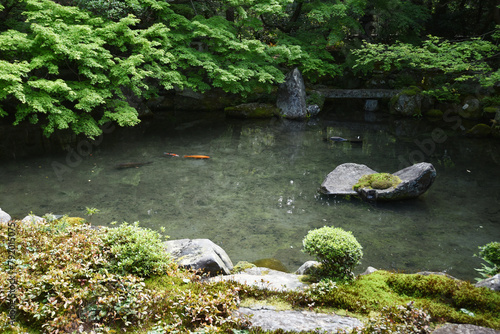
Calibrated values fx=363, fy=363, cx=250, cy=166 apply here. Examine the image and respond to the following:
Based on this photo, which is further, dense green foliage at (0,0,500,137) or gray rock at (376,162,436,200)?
dense green foliage at (0,0,500,137)

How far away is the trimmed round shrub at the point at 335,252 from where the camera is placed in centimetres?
501

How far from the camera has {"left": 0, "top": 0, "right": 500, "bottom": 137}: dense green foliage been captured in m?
11.9

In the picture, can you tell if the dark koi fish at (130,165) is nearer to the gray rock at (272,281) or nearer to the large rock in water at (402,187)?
the large rock in water at (402,187)

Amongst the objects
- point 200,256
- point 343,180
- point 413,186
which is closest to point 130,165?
point 343,180

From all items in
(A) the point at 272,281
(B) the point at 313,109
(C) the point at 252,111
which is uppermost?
(B) the point at 313,109

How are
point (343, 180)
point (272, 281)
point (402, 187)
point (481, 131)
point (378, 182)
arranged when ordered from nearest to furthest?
point (272, 281), point (402, 187), point (378, 182), point (343, 180), point (481, 131)

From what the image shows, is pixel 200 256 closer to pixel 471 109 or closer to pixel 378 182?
pixel 378 182

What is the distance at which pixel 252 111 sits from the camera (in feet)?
67.7

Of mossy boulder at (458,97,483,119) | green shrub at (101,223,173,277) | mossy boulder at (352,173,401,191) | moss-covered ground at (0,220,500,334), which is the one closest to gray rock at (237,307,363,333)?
moss-covered ground at (0,220,500,334)

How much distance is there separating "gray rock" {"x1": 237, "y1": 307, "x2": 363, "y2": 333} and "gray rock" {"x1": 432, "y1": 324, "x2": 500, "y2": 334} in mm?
860

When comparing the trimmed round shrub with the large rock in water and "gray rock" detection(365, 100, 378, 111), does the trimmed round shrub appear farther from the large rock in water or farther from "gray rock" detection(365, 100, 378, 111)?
"gray rock" detection(365, 100, 378, 111)

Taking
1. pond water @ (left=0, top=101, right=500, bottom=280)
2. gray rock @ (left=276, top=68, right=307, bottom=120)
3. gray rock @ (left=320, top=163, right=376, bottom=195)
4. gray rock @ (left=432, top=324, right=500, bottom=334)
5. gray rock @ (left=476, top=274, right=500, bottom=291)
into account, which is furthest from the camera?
gray rock @ (left=276, top=68, right=307, bottom=120)

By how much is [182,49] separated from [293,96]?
700 centimetres

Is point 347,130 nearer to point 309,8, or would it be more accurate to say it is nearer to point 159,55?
point 309,8
